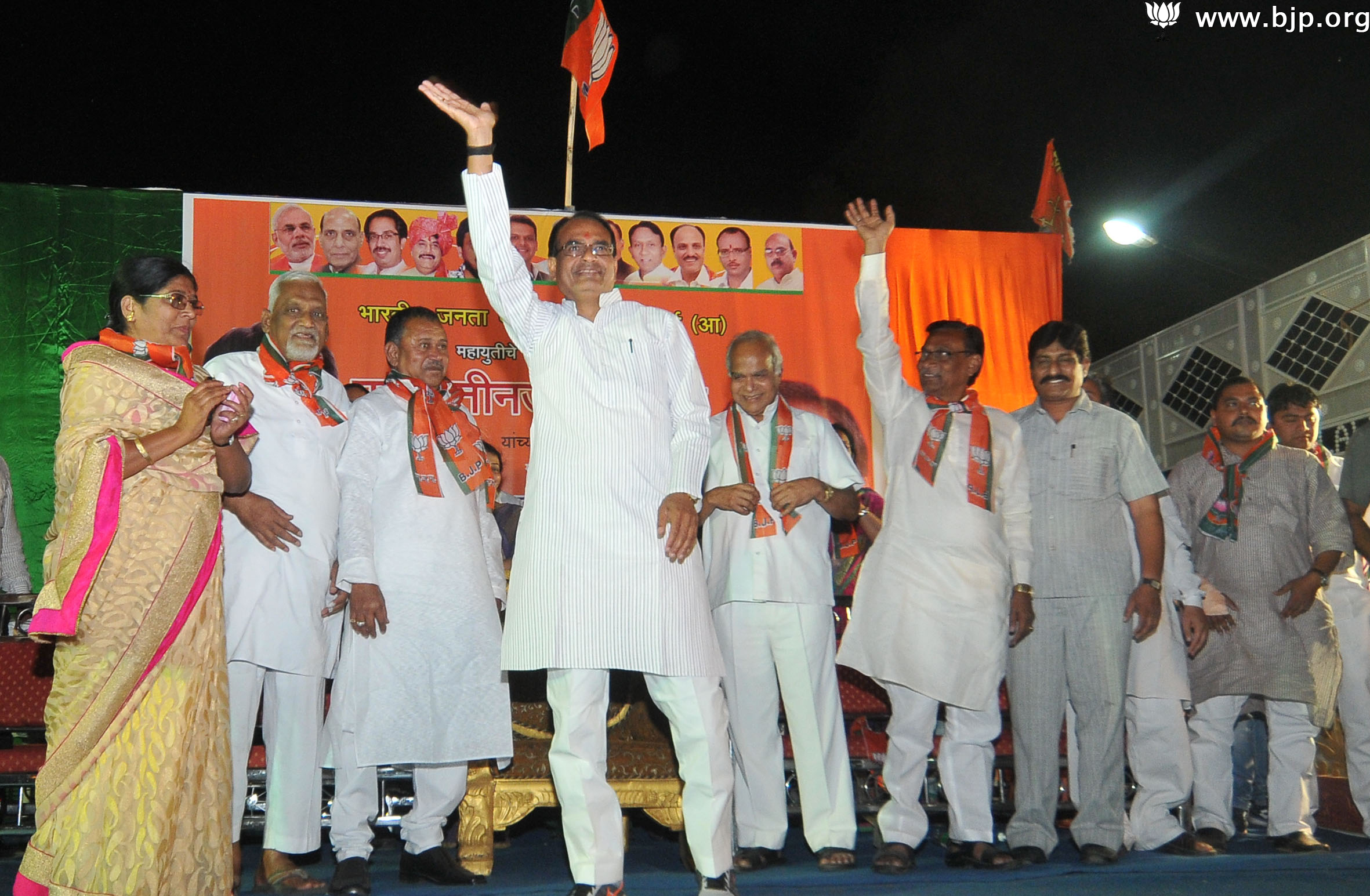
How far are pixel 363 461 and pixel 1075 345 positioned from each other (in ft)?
8.55

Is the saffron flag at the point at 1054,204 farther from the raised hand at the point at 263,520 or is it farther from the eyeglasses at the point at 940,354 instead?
the raised hand at the point at 263,520

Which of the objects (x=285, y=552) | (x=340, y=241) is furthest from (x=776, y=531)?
(x=340, y=241)

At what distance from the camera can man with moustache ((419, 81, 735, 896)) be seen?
115 inches

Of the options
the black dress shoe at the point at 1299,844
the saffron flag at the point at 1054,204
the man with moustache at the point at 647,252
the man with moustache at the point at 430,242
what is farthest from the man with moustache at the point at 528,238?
the black dress shoe at the point at 1299,844

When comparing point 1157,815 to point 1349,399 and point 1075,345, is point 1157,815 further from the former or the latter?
point 1349,399

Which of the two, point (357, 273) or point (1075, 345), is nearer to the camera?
point (1075, 345)

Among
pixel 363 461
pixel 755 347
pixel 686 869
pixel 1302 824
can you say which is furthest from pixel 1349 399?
pixel 363 461

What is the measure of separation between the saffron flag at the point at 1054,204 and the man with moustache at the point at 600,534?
5.46 m

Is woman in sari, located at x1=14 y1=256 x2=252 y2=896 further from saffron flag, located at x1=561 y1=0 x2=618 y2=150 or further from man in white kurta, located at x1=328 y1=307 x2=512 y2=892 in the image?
saffron flag, located at x1=561 y1=0 x2=618 y2=150

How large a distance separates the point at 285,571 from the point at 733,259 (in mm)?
4158

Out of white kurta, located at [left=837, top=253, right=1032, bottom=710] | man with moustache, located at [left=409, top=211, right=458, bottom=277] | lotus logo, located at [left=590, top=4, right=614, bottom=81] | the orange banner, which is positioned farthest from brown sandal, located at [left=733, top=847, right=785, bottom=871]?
lotus logo, located at [left=590, top=4, right=614, bottom=81]

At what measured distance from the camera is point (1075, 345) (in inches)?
171

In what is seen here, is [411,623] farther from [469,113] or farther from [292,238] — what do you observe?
[292,238]

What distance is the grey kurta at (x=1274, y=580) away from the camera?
14.8ft
